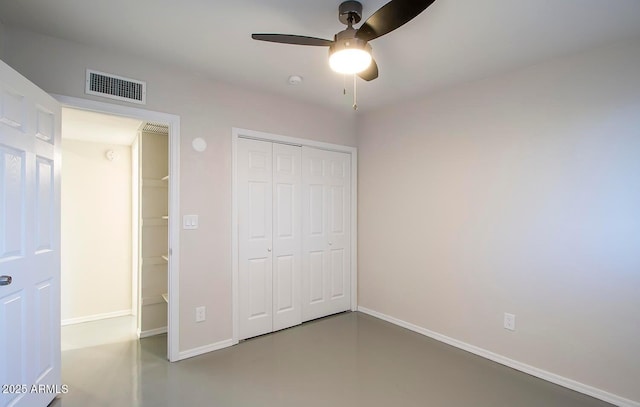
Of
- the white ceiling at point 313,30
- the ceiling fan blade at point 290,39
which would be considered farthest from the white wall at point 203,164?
the ceiling fan blade at point 290,39

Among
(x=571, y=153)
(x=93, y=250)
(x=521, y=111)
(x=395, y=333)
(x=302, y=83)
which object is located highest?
(x=302, y=83)

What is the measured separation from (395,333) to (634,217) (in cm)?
220

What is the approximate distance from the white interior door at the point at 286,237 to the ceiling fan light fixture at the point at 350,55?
5.36 ft

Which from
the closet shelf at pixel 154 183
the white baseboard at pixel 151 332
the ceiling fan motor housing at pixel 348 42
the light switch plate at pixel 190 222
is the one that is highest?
the ceiling fan motor housing at pixel 348 42

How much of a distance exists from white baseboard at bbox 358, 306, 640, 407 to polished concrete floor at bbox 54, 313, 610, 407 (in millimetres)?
65

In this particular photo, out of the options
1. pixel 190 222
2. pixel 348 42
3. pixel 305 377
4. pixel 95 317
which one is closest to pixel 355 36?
pixel 348 42

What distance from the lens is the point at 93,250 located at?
12.8ft

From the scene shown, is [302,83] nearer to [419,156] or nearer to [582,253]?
[419,156]

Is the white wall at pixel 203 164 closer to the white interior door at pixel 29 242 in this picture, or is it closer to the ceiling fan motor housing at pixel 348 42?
the white interior door at pixel 29 242

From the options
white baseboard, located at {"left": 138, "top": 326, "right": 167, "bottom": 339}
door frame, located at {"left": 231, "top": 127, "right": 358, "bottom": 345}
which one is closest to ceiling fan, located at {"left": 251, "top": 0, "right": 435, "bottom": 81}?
door frame, located at {"left": 231, "top": 127, "right": 358, "bottom": 345}

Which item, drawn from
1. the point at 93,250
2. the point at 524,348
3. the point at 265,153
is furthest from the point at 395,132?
the point at 93,250

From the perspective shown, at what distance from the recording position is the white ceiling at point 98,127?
9.55 feet

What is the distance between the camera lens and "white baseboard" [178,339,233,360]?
2723mm

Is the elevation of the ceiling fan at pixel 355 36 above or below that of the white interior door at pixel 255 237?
above
